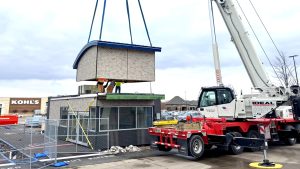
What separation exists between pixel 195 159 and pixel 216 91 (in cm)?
431

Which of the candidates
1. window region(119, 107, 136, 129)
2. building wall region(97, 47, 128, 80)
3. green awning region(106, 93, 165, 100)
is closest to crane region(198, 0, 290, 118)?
green awning region(106, 93, 165, 100)

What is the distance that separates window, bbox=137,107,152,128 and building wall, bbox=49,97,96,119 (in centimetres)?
324

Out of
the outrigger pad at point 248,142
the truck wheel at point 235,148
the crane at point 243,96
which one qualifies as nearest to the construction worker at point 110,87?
the crane at point 243,96

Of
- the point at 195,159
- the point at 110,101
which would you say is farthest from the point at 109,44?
the point at 195,159

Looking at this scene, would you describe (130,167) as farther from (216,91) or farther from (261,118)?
(261,118)

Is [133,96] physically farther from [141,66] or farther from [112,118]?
[141,66]

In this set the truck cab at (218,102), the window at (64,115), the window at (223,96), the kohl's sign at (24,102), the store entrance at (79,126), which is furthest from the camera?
the kohl's sign at (24,102)

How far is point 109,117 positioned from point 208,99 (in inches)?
240

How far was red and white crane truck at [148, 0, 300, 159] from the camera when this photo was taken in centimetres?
1291

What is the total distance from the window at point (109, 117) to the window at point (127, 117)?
13.6 inches

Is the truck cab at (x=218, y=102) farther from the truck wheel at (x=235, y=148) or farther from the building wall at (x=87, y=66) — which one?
the building wall at (x=87, y=66)

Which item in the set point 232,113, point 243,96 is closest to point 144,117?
point 232,113

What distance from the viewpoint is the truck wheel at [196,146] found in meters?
12.2

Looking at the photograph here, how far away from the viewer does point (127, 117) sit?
16562mm
